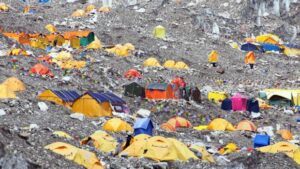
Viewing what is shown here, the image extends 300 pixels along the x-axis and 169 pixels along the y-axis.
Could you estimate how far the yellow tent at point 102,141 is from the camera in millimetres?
20080

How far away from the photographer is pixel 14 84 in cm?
2584

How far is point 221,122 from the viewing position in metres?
26.0

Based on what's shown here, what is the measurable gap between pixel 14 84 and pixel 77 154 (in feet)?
30.7

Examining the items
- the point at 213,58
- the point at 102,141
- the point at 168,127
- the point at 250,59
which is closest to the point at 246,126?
the point at 168,127

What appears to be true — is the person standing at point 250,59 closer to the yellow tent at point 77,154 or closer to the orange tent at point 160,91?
the orange tent at point 160,91

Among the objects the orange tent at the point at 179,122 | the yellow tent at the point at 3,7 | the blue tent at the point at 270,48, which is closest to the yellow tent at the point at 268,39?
the blue tent at the point at 270,48

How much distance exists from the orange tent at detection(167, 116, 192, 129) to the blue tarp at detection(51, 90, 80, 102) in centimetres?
387

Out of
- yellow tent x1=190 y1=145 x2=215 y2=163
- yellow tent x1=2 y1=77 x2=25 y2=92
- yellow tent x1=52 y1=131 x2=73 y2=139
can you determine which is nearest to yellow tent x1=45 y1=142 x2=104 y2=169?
yellow tent x1=52 y1=131 x2=73 y2=139

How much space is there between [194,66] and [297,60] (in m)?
7.96

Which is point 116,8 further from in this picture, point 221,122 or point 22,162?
point 22,162

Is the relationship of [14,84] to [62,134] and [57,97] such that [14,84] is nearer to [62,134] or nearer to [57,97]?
[57,97]

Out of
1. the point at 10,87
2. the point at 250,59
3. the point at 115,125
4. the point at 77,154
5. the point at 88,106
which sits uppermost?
the point at 10,87

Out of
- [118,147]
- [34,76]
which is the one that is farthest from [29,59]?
[118,147]

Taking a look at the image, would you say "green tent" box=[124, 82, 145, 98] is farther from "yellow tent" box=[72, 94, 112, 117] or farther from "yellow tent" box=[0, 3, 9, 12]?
"yellow tent" box=[0, 3, 9, 12]
